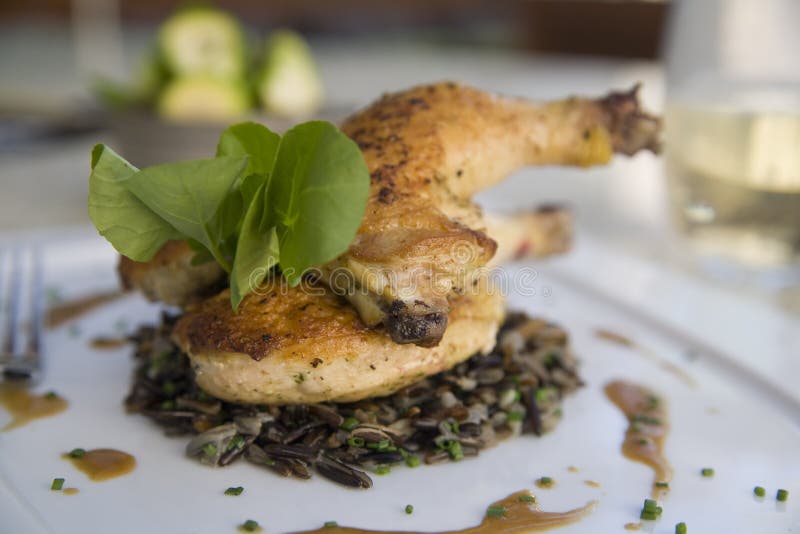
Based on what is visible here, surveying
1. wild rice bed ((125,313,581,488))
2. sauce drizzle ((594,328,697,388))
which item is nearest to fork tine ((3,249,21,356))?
wild rice bed ((125,313,581,488))

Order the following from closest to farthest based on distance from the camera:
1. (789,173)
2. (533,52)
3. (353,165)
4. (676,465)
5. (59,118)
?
1. (353,165)
2. (676,465)
3. (789,173)
4. (59,118)
5. (533,52)

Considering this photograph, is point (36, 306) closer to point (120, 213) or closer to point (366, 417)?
point (120, 213)

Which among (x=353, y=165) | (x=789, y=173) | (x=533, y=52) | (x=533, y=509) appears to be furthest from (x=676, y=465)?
(x=533, y=52)

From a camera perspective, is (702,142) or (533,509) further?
(702,142)

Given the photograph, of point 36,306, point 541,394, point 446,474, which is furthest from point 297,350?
point 36,306

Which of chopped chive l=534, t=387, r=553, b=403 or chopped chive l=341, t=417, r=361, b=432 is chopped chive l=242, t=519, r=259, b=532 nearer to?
chopped chive l=341, t=417, r=361, b=432

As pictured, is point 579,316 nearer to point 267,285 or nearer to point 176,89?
point 267,285

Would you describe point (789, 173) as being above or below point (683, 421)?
above
